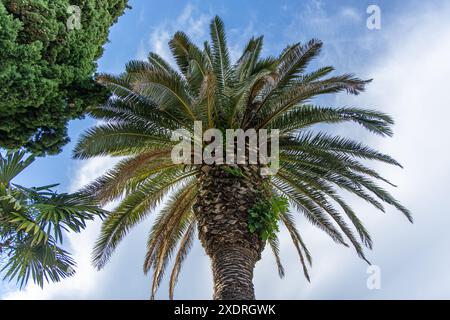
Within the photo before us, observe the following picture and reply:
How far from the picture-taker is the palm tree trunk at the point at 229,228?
30.3 ft

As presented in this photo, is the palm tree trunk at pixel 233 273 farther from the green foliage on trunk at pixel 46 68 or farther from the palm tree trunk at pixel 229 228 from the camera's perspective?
the green foliage on trunk at pixel 46 68

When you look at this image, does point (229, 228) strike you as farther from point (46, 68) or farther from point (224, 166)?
point (46, 68)

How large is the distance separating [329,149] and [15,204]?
6248 millimetres

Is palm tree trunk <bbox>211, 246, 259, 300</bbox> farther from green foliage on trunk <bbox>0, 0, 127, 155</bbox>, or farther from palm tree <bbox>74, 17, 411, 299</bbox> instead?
green foliage on trunk <bbox>0, 0, 127, 155</bbox>

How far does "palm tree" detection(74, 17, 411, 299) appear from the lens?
972cm

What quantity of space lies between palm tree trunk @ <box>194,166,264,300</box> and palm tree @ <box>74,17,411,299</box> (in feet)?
0.07

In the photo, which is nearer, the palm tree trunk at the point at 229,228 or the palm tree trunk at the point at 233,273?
the palm tree trunk at the point at 233,273

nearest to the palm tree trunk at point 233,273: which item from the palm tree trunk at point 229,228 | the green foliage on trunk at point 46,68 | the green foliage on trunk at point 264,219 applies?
the palm tree trunk at point 229,228

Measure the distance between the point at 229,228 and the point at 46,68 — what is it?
4665 millimetres

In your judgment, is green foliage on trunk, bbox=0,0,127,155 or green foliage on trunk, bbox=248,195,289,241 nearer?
green foliage on trunk, bbox=0,0,127,155

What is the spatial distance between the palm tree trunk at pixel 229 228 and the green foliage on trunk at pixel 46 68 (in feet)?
10.6

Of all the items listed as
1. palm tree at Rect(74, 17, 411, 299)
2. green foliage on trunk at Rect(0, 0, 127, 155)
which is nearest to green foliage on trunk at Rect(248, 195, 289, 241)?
palm tree at Rect(74, 17, 411, 299)
